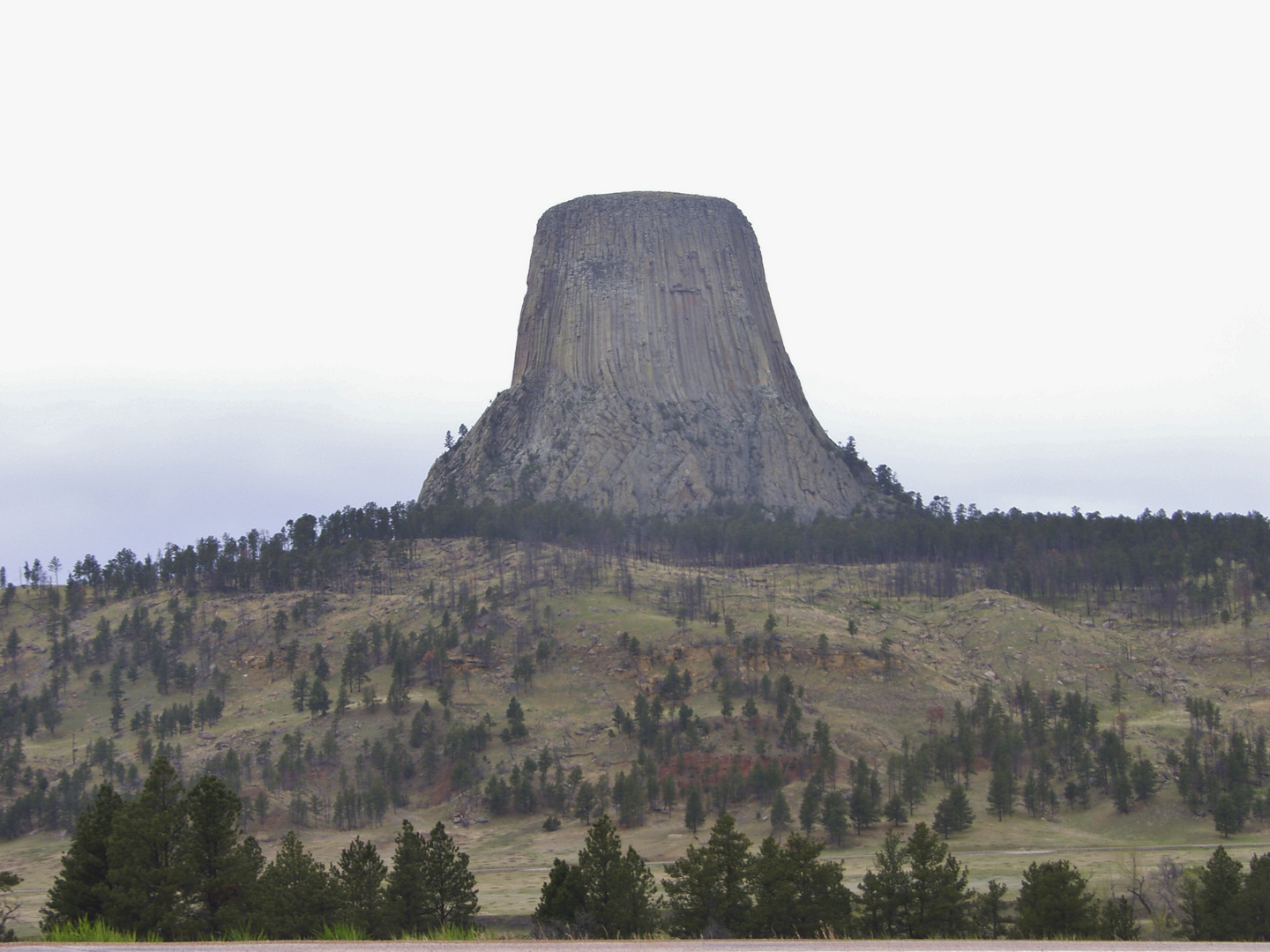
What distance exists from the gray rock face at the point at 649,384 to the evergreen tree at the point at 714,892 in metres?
117

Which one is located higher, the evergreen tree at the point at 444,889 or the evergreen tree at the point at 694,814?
the evergreen tree at the point at 444,889

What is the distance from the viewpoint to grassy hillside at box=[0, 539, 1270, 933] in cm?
7962

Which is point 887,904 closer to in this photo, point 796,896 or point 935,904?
point 935,904

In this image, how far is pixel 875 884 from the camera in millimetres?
39719

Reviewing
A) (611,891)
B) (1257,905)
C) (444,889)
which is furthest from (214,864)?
(1257,905)

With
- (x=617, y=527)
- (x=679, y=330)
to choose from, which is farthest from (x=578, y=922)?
(x=679, y=330)

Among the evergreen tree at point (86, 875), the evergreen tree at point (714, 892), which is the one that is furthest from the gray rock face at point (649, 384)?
the evergreen tree at point (86, 875)

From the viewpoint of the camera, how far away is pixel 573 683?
102500 mm

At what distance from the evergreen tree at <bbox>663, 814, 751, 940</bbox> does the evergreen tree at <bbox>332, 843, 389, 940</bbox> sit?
30.7 feet

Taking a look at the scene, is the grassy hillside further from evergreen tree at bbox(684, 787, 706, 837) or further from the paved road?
the paved road

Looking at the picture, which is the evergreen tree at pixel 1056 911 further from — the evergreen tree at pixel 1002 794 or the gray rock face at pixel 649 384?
the gray rock face at pixel 649 384

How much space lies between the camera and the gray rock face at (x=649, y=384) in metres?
162

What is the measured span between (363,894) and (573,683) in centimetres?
6235

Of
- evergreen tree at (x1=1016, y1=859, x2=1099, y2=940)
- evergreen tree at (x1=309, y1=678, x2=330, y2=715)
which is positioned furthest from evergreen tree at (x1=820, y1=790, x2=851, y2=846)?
evergreen tree at (x1=309, y1=678, x2=330, y2=715)
